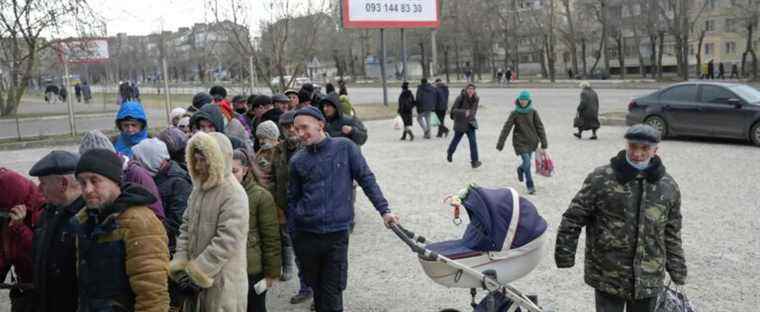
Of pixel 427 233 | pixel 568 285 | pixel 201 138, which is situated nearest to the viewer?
pixel 201 138

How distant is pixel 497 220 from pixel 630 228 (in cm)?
73

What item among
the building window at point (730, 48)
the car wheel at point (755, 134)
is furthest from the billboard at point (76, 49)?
the building window at point (730, 48)

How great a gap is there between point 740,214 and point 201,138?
22.9ft

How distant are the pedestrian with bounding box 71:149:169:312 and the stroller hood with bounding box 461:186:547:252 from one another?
178 centimetres

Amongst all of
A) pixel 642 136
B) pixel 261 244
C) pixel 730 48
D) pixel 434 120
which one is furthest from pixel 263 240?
pixel 730 48

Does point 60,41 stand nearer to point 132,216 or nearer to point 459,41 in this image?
point 132,216

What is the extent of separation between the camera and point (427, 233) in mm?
7918

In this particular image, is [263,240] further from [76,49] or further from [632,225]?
[76,49]

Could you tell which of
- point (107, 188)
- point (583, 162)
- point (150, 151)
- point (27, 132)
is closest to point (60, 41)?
point (27, 132)

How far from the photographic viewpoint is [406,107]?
17938mm

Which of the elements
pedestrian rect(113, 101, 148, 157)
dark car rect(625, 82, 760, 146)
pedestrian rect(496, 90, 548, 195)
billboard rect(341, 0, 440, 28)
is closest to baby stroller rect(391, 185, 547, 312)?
pedestrian rect(113, 101, 148, 157)

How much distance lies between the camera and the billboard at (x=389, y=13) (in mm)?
28781

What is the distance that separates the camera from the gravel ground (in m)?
5.71

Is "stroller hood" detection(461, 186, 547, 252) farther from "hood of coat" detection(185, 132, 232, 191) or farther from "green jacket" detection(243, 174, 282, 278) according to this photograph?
"hood of coat" detection(185, 132, 232, 191)
